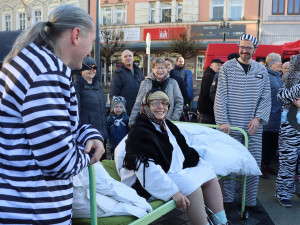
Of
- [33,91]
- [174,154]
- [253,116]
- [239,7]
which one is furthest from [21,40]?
[239,7]

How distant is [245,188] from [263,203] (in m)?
0.64

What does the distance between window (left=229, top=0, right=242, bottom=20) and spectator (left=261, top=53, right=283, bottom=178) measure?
17.8 m

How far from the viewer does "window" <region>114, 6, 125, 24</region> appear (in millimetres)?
25578

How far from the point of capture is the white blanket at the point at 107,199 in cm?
220

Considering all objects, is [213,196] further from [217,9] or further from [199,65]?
[217,9]

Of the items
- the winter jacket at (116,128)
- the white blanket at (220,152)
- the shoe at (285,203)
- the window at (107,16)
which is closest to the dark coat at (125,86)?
the winter jacket at (116,128)

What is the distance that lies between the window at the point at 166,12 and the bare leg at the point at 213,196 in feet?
73.1

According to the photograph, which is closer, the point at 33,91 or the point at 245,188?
the point at 33,91

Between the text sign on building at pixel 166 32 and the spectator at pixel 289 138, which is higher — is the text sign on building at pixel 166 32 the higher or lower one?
the higher one

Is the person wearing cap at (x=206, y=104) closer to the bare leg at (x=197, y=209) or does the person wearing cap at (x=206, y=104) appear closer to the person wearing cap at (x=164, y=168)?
the person wearing cap at (x=164, y=168)

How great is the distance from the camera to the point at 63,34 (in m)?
1.46

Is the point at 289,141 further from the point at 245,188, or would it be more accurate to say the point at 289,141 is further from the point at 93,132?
the point at 93,132


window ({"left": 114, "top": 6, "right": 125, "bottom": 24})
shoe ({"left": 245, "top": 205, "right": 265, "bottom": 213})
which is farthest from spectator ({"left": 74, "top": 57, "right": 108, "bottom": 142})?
window ({"left": 114, "top": 6, "right": 125, "bottom": 24})

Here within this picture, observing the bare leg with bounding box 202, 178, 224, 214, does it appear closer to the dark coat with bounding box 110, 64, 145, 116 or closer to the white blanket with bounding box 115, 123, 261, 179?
the white blanket with bounding box 115, 123, 261, 179
